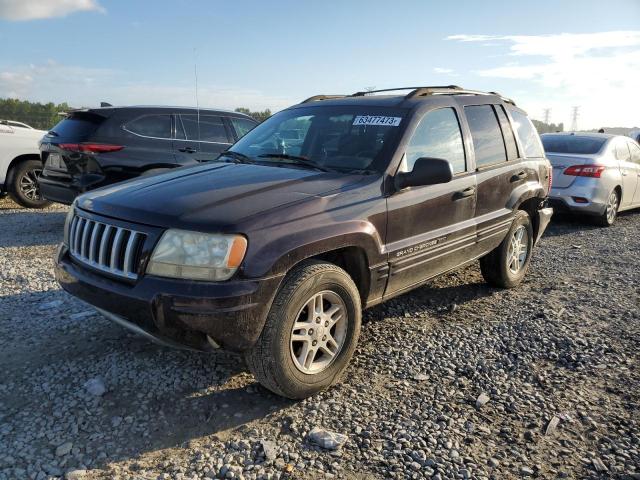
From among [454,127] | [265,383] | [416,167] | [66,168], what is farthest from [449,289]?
[66,168]

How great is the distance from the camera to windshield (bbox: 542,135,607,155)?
8.91 metres

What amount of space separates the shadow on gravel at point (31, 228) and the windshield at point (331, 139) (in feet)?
13.1

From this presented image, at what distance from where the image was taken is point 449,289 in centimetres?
518

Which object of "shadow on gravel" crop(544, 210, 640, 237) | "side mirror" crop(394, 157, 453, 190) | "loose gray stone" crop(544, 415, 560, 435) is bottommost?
"loose gray stone" crop(544, 415, 560, 435)

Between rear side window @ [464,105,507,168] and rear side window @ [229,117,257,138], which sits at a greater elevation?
rear side window @ [229,117,257,138]

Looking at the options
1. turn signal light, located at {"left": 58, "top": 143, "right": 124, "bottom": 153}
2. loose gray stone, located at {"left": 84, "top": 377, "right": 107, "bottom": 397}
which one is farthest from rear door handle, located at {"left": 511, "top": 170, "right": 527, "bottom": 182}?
turn signal light, located at {"left": 58, "top": 143, "right": 124, "bottom": 153}

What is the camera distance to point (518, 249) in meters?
5.25

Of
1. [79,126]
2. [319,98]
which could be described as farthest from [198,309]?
[79,126]

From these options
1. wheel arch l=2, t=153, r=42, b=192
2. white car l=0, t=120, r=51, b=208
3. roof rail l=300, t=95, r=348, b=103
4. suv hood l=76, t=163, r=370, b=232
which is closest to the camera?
suv hood l=76, t=163, r=370, b=232

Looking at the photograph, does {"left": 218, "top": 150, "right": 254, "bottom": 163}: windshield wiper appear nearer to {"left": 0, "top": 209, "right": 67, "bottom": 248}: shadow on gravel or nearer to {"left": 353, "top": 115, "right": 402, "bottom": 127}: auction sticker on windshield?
{"left": 353, "top": 115, "right": 402, "bottom": 127}: auction sticker on windshield

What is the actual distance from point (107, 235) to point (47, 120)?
23.3 meters

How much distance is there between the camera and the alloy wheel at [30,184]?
8.91 meters

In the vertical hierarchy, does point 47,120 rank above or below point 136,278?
above

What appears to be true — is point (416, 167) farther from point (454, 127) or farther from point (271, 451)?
point (271, 451)
